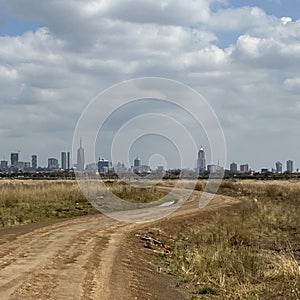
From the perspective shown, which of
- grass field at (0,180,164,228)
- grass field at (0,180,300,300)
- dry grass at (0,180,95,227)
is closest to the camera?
grass field at (0,180,300,300)

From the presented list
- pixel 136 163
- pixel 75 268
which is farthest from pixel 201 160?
pixel 75 268

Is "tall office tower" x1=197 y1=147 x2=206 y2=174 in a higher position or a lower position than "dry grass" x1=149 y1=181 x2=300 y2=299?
higher

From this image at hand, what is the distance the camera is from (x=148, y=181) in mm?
67938

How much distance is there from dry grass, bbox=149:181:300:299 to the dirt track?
1.02 metres

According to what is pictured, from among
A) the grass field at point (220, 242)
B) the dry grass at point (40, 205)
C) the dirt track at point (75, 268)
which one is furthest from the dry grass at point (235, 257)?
the dry grass at point (40, 205)

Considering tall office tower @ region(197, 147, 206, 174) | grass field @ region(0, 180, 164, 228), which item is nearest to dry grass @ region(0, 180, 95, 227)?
grass field @ region(0, 180, 164, 228)

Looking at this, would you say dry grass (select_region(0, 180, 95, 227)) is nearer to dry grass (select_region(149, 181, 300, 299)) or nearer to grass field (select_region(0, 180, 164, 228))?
grass field (select_region(0, 180, 164, 228))

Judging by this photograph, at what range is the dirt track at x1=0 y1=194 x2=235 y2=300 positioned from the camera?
42.9 feet

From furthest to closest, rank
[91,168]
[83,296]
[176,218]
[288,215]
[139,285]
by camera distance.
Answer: [288,215], [91,168], [176,218], [139,285], [83,296]

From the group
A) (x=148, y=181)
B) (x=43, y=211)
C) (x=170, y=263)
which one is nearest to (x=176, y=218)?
(x=43, y=211)

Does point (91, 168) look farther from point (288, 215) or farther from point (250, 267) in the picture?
point (250, 267)

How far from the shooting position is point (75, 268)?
16.1 m

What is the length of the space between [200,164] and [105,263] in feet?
75.4

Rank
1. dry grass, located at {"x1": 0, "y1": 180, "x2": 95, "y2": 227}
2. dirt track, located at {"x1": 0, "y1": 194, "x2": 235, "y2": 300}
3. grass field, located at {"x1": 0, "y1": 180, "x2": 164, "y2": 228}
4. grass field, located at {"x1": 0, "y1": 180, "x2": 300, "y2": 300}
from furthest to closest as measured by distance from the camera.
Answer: grass field, located at {"x1": 0, "y1": 180, "x2": 164, "y2": 228}, dry grass, located at {"x1": 0, "y1": 180, "x2": 95, "y2": 227}, grass field, located at {"x1": 0, "y1": 180, "x2": 300, "y2": 300}, dirt track, located at {"x1": 0, "y1": 194, "x2": 235, "y2": 300}
